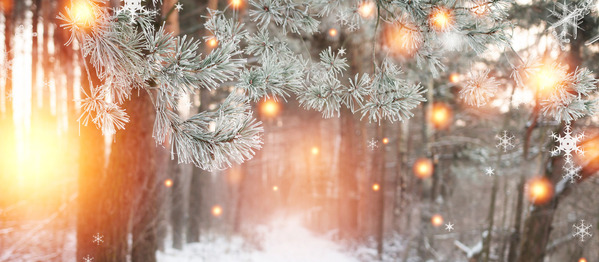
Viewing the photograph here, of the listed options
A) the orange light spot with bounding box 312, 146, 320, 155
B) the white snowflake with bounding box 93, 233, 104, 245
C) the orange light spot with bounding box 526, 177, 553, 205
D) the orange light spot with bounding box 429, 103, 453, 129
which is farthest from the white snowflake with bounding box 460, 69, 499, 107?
the orange light spot with bounding box 312, 146, 320, 155

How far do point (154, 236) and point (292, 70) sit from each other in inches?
139

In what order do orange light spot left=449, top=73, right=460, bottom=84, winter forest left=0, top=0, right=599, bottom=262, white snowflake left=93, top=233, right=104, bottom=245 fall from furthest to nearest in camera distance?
orange light spot left=449, top=73, right=460, bottom=84 < white snowflake left=93, top=233, right=104, bottom=245 < winter forest left=0, top=0, right=599, bottom=262

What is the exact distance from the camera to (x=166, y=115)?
232 cm

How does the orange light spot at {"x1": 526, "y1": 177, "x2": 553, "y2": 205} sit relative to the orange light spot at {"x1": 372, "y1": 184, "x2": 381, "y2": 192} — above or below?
above

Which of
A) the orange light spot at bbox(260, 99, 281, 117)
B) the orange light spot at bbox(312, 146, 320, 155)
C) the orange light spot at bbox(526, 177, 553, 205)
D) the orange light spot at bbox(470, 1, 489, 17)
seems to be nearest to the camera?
the orange light spot at bbox(470, 1, 489, 17)

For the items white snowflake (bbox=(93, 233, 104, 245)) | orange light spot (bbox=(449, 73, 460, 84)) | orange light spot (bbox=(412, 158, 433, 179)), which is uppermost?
orange light spot (bbox=(449, 73, 460, 84))

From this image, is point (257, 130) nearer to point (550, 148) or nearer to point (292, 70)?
point (292, 70)

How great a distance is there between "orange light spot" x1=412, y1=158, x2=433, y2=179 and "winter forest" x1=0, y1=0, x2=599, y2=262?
0.14 meters

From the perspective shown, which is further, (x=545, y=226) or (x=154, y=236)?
(x=545, y=226)

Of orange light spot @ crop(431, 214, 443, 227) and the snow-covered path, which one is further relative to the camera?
orange light spot @ crop(431, 214, 443, 227)

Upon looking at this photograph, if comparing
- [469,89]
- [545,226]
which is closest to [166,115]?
[469,89]

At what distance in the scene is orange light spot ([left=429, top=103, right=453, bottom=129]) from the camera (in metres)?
10.7

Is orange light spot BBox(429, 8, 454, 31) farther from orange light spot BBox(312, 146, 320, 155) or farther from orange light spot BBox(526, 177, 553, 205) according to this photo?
orange light spot BBox(312, 146, 320, 155)

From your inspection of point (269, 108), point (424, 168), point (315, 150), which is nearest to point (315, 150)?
point (315, 150)
